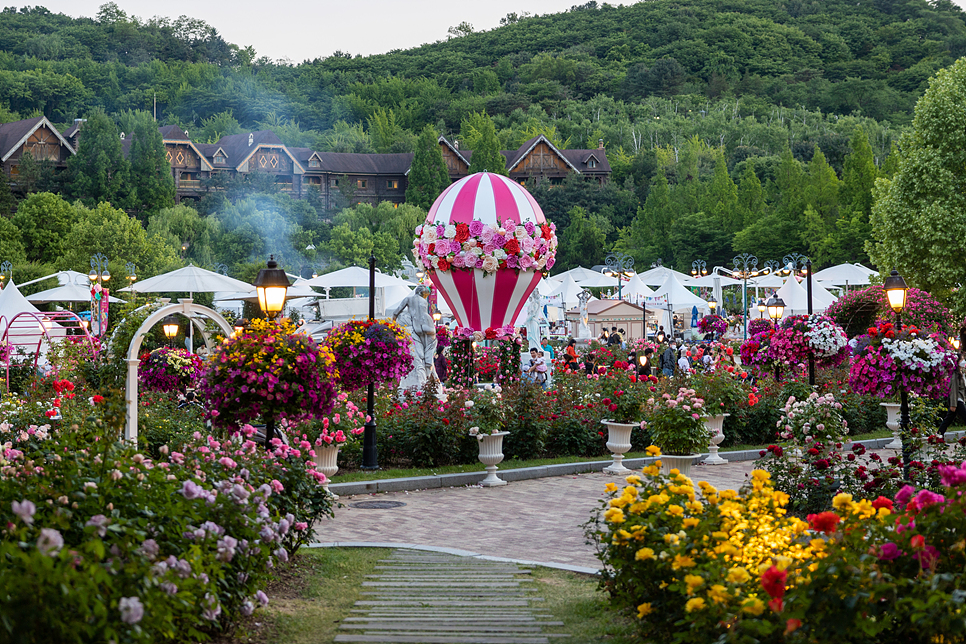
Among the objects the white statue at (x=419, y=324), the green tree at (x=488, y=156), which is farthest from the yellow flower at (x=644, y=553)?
the green tree at (x=488, y=156)

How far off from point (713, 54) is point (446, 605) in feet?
533

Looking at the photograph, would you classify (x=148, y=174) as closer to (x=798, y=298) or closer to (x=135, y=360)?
(x=798, y=298)

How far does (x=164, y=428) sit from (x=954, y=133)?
83.7 feet

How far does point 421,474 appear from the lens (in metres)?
12.9

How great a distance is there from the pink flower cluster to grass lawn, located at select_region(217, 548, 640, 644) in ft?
26.0

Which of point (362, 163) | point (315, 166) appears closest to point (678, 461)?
point (315, 166)

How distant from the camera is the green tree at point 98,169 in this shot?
2758 inches

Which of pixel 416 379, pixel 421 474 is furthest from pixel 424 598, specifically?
pixel 416 379

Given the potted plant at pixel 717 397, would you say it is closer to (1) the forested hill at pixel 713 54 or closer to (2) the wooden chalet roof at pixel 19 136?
(2) the wooden chalet roof at pixel 19 136

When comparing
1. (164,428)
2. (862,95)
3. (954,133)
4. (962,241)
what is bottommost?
(164,428)

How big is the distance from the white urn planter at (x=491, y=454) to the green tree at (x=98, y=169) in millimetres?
63630

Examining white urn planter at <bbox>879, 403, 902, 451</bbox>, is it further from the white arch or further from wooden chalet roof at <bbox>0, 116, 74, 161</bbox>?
wooden chalet roof at <bbox>0, 116, 74, 161</bbox>

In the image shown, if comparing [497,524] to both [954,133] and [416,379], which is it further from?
[954,133]

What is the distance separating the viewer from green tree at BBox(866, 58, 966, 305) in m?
27.9
